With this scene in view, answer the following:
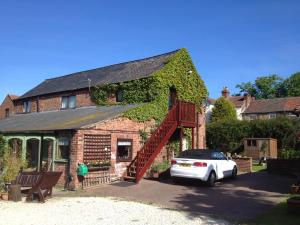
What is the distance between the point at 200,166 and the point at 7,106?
30131 mm

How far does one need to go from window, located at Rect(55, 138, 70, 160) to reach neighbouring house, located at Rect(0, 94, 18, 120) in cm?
2138

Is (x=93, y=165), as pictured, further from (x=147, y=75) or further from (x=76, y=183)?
(x=147, y=75)

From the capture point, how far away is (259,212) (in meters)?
10.8

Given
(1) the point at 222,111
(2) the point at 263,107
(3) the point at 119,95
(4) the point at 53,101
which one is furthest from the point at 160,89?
(2) the point at 263,107

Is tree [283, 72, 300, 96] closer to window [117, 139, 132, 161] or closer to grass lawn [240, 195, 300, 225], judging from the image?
window [117, 139, 132, 161]

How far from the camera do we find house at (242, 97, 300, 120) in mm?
54312

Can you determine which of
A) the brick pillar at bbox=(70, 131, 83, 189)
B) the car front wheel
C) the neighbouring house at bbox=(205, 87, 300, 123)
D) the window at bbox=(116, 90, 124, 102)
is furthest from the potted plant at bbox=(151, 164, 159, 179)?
the neighbouring house at bbox=(205, 87, 300, 123)

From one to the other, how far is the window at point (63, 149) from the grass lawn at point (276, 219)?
9.95m

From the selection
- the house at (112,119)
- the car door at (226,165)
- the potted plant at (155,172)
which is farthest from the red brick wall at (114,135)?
the car door at (226,165)

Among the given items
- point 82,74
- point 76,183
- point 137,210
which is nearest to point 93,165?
point 76,183

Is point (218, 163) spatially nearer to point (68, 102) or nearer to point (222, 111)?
point (68, 102)

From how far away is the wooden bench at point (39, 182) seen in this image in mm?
12273

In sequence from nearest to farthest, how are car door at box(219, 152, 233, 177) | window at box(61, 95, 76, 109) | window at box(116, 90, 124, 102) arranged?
1. car door at box(219, 152, 233, 177)
2. window at box(116, 90, 124, 102)
3. window at box(61, 95, 76, 109)

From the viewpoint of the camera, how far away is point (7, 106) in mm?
39312
